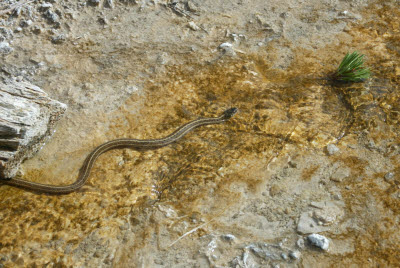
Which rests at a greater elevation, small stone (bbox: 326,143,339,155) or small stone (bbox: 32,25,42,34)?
small stone (bbox: 326,143,339,155)

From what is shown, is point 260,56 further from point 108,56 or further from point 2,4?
point 2,4

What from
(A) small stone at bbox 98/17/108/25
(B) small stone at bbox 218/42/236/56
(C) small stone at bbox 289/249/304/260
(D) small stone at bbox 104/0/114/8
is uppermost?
(B) small stone at bbox 218/42/236/56

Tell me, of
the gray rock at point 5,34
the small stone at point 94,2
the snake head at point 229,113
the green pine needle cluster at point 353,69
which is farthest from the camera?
the small stone at point 94,2

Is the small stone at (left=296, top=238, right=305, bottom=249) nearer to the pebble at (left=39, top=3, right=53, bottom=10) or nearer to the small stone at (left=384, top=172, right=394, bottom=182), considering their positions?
the small stone at (left=384, top=172, right=394, bottom=182)

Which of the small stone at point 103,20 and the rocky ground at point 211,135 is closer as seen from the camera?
the rocky ground at point 211,135

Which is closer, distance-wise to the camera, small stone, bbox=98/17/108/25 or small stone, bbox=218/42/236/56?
small stone, bbox=218/42/236/56

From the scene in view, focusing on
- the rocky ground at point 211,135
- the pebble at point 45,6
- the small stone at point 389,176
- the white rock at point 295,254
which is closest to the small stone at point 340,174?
the rocky ground at point 211,135

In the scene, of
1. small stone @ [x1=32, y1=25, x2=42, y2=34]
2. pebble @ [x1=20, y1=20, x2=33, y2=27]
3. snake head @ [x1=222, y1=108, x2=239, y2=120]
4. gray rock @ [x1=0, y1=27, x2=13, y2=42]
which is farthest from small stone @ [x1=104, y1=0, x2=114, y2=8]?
snake head @ [x1=222, y1=108, x2=239, y2=120]

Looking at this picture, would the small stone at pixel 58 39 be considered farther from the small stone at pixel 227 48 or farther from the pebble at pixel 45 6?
the small stone at pixel 227 48

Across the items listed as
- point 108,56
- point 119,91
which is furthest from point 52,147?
point 108,56
